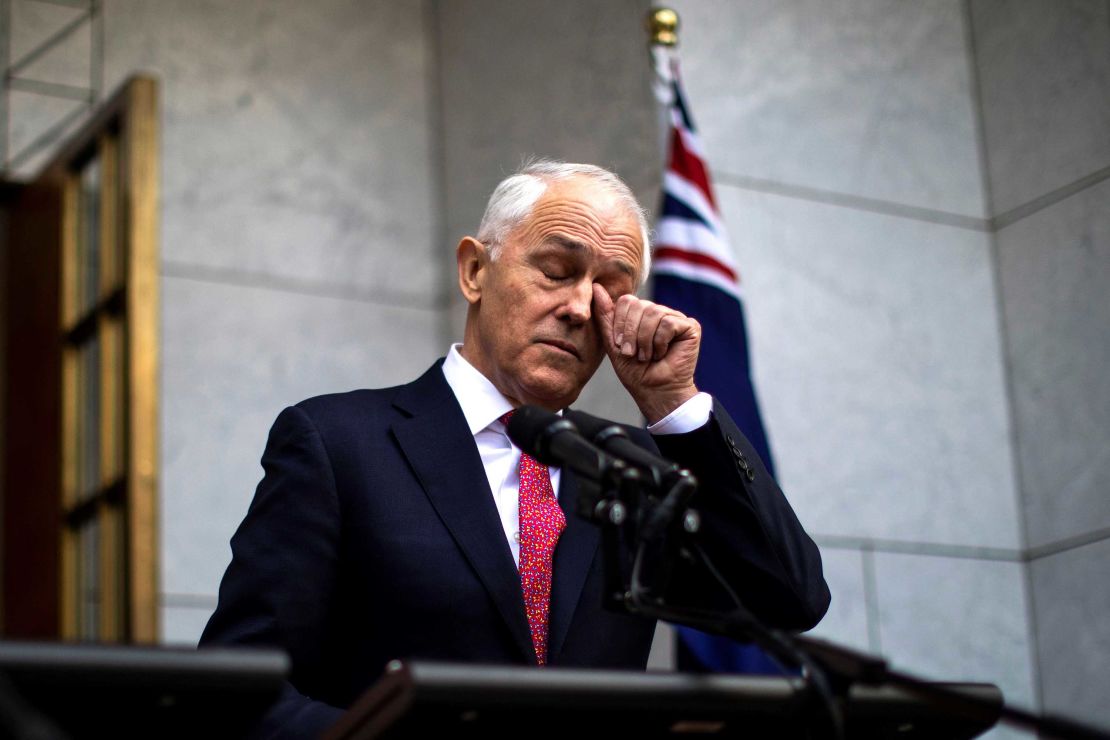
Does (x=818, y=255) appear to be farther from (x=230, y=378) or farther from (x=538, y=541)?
(x=538, y=541)

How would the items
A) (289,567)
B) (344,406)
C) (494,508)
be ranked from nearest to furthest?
(289,567) < (494,508) < (344,406)

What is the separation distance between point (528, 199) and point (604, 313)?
0.30 m

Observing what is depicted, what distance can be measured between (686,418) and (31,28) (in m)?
3.56

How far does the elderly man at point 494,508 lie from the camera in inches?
93.0

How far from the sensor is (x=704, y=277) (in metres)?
4.49

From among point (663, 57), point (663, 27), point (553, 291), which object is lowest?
point (553, 291)

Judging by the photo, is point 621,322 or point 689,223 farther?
point 689,223

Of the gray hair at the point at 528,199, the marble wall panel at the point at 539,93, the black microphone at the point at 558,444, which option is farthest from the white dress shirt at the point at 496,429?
the marble wall panel at the point at 539,93

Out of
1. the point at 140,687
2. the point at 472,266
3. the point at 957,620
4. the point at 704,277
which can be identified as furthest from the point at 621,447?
the point at 957,620

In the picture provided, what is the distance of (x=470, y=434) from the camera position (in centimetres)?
263

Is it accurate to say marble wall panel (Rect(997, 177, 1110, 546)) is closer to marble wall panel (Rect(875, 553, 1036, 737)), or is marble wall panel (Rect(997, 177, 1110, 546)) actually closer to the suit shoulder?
marble wall panel (Rect(875, 553, 1036, 737))

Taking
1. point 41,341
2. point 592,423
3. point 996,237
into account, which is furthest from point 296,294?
point 592,423

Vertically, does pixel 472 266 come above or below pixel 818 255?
below

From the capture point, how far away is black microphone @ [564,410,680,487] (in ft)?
5.86
